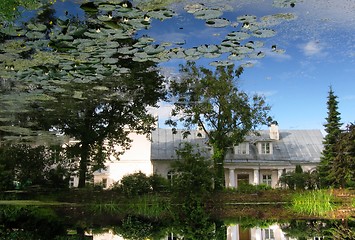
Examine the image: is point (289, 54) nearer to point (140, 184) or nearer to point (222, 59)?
point (222, 59)

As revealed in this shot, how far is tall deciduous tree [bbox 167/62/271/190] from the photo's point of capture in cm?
758

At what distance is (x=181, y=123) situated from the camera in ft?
26.0

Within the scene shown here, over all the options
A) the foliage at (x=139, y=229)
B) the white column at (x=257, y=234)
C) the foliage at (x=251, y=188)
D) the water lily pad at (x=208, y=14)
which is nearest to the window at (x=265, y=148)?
the foliage at (x=251, y=188)

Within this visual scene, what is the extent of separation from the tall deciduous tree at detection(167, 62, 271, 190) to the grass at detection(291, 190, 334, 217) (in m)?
1.43

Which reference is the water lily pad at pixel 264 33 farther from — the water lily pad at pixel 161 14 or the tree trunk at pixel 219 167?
the tree trunk at pixel 219 167

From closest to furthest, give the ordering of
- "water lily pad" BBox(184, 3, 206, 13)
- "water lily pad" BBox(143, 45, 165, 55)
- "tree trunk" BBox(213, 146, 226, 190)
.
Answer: "water lily pad" BBox(184, 3, 206, 13) < "water lily pad" BBox(143, 45, 165, 55) < "tree trunk" BBox(213, 146, 226, 190)

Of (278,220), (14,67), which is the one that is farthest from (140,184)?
(14,67)

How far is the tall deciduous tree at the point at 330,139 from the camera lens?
7.58 metres

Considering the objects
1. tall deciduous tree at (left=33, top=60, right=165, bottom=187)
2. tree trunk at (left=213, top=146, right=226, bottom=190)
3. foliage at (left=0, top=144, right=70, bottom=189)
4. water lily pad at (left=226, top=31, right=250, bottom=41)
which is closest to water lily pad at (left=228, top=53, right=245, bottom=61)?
water lily pad at (left=226, top=31, right=250, bottom=41)

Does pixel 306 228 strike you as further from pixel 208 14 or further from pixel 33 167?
pixel 33 167

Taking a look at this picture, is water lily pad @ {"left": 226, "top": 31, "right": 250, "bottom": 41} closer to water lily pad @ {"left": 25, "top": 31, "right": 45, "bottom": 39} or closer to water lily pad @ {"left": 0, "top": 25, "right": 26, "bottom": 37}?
water lily pad @ {"left": 25, "top": 31, "right": 45, "bottom": 39}

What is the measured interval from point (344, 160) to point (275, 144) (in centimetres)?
111

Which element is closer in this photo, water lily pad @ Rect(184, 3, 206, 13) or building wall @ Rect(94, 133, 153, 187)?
water lily pad @ Rect(184, 3, 206, 13)

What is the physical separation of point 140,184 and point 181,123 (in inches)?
51.8
